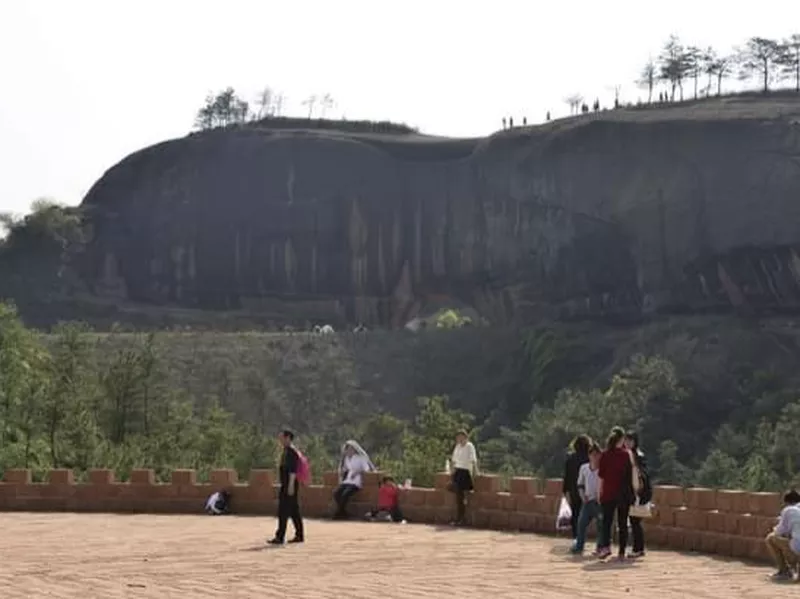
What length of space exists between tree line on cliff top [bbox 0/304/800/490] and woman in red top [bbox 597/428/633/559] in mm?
15564

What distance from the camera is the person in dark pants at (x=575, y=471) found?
18.8 meters

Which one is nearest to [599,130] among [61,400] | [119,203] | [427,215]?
[427,215]

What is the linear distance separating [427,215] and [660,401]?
1482 inches

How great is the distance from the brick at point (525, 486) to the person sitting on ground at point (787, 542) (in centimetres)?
635

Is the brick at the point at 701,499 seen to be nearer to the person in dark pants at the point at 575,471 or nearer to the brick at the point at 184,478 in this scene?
the person in dark pants at the point at 575,471

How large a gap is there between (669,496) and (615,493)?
2.62 metres

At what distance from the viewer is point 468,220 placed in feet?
352

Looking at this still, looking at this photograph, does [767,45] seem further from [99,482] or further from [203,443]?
[99,482]

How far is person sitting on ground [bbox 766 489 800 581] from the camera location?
15.1 m

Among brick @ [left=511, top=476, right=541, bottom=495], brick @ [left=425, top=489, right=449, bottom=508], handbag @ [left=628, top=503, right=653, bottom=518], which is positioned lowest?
handbag @ [left=628, top=503, right=653, bottom=518]

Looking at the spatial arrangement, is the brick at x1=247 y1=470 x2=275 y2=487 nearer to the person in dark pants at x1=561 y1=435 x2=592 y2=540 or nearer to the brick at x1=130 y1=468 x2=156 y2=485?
the brick at x1=130 y1=468 x2=156 y2=485

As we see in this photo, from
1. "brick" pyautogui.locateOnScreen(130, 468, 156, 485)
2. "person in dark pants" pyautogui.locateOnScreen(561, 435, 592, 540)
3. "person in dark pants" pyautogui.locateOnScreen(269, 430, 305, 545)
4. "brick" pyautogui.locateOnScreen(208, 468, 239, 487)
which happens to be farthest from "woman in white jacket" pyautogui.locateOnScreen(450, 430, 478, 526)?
"brick" pyautogui.locateOnScreen(130, 468, 156, 485)

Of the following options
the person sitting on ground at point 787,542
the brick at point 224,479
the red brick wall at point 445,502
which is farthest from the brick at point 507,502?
the person sitting on ground at point 787,542

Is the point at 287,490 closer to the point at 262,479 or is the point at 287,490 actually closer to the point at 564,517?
the point at 564,517
